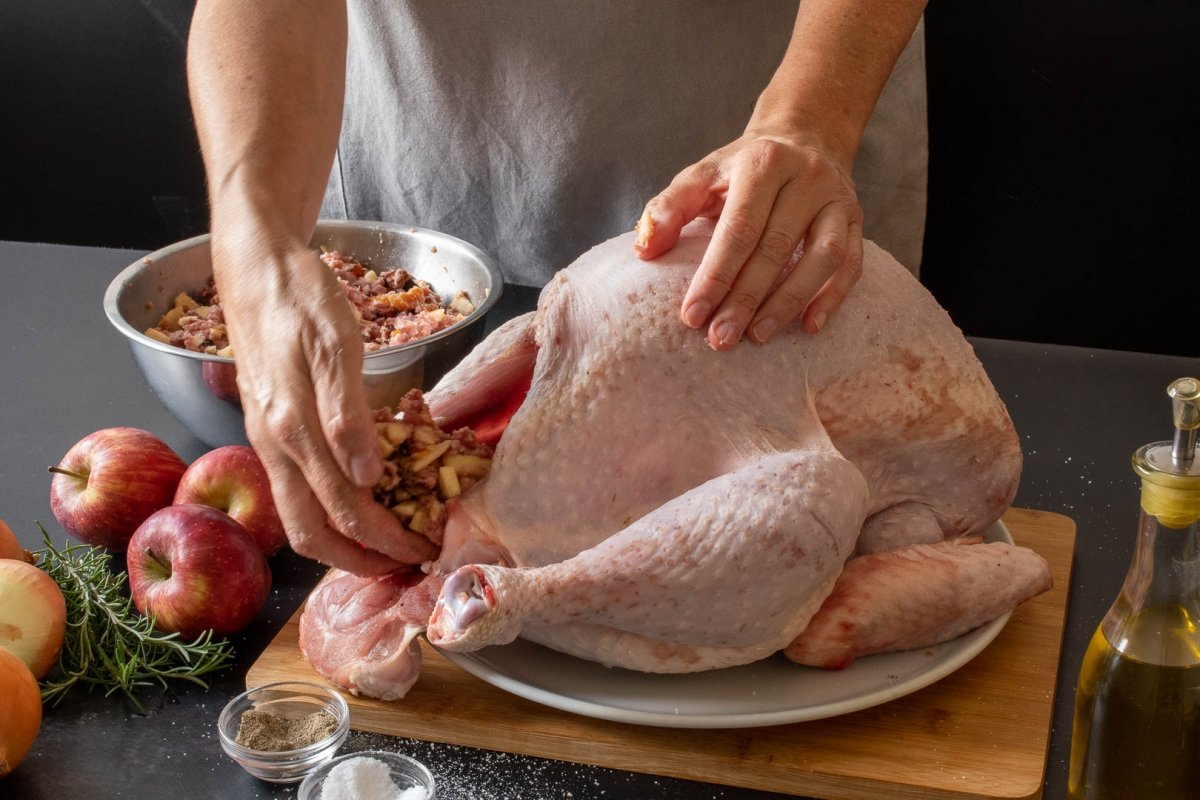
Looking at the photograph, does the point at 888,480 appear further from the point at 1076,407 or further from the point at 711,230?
the point at 1076,407

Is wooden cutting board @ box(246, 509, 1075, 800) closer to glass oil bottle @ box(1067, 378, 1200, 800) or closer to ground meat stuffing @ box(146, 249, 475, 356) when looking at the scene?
glass oil bottle @ box(1067, 378, 1200, 800)

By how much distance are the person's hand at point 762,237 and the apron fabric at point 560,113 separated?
58 cm

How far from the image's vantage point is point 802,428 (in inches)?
51.9

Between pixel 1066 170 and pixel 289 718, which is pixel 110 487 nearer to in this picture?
pixel 289 718

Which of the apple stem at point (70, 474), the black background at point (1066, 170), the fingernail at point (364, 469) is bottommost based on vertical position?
the black background at point (1066, 170)

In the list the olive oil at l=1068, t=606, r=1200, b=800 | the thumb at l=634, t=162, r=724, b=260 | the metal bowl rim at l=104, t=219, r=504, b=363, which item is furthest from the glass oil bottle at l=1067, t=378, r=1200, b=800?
the metal bowl rim at l=104, t=219, r=504, b=363

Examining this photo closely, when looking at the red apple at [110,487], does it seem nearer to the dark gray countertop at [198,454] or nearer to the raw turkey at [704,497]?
the dark gray countertop at [198,454]

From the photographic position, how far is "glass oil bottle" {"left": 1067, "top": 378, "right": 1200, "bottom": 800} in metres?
1.03

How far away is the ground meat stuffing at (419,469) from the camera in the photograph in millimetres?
1294

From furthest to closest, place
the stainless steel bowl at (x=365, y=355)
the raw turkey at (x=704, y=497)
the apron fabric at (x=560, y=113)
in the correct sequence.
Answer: the apron fabric at (x=560, y=113) → the stainless steel bowl at (x=365, y=355) → the raw turkey at (x=704, y=497)

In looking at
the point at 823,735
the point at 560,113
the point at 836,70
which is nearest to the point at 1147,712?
the point at 823,735

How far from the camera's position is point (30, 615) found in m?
1.29

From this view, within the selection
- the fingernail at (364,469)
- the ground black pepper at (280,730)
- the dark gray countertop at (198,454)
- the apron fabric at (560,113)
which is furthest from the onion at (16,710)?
the apron fabric at (560,113)

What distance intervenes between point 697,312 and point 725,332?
3 cm
